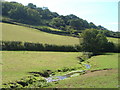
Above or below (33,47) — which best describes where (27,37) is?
above

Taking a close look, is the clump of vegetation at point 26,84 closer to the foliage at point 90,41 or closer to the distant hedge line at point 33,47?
the distant hedge line at point 33,47

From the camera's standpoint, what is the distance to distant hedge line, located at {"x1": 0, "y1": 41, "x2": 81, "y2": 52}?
64.2 m

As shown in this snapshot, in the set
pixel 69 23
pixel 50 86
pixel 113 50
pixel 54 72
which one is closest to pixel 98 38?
pixel 113 50

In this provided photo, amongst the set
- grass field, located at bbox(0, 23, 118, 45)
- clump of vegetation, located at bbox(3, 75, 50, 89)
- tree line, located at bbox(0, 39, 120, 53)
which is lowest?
clump of vegetation, located at bbox(3, 75, 50, 89)

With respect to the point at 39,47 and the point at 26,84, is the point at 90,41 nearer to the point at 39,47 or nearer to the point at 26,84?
the point at 39,47

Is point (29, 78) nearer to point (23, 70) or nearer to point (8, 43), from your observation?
point (23, 70)

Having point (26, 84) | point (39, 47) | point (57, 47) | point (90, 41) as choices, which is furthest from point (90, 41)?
point (26, 84)

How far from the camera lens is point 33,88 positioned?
25.7m

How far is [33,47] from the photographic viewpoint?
231 feet

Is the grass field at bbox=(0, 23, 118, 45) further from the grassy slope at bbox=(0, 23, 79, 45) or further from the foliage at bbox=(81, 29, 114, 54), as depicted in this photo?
the foliage at bbox=(81, 29, 114, 54)

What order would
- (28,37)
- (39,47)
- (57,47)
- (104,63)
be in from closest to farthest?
1. (104,63)
2. (39,47)
3. (57,47)
4. (28,37)

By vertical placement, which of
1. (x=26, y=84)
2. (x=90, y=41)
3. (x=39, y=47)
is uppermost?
(x=90, y=41)

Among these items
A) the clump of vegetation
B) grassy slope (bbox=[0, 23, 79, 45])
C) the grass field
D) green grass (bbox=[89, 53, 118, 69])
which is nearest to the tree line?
the grass field

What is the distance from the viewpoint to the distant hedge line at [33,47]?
64.2 m
